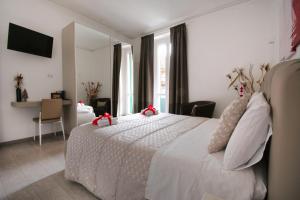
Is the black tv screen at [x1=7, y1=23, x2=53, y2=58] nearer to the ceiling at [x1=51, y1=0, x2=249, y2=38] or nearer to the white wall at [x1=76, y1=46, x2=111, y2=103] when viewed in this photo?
the white wall at [x1=76, y1=46, x2=111, y2=103]

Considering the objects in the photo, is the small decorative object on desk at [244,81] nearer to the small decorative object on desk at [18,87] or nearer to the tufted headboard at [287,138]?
the tufted headboard at [287,138]

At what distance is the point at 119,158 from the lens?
1.20 m

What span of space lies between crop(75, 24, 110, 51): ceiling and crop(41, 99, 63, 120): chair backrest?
1.32 metres

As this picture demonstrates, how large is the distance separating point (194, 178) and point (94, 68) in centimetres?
350

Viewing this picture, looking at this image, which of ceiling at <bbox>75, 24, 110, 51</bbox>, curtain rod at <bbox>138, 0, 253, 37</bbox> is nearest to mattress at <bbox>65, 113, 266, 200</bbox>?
ceiling at <bbox>75, 24, 110, 51</bbox>

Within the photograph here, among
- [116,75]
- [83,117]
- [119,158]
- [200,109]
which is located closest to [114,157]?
[119,158]

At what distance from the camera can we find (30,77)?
118 inches

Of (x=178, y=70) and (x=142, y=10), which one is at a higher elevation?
(x=142, y=10)

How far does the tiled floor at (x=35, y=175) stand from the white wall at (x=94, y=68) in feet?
4.34

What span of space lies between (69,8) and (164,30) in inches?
91.7

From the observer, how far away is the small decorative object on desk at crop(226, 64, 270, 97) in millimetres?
2772

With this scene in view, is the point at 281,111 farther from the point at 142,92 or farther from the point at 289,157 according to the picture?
the point at 142,92

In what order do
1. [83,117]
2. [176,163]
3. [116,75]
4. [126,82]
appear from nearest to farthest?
[176,163], [83,117], [116,75], [126,82]

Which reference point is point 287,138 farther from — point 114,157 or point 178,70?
point 178,70
